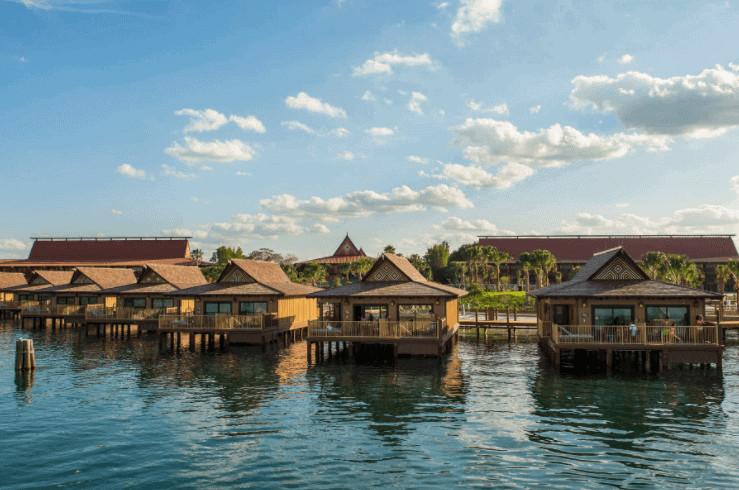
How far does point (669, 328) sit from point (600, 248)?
272 feet

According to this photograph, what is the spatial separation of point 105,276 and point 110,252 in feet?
170

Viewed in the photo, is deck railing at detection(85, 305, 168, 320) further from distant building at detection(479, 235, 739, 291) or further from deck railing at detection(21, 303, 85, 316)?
distant building at detection(479, 235, 739, 291)

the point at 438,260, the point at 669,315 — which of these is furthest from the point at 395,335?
the point at 438,260

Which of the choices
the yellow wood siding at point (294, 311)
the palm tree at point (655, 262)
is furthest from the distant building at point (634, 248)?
the yellow wood siding at point (294, 311)

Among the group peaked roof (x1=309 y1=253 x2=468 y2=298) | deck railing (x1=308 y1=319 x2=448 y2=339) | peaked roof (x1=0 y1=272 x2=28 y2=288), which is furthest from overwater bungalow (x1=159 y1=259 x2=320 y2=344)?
peaked roof (x1=0 y1=272 x2=28 y2=288)

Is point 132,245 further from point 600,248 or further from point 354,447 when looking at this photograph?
point 354,447

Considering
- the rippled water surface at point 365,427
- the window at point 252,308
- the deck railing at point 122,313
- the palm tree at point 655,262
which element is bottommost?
the rippled water surface at point 365,427

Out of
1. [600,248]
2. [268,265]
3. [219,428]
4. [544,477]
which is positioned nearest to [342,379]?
[219,428]

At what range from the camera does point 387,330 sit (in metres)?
34.5

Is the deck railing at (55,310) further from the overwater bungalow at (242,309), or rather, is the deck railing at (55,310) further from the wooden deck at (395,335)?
the wooden deck at (395,335)

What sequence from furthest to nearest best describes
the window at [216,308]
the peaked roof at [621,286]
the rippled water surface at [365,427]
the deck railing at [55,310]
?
1. the deck railing at [55,310]
2. the window at [216,308]
3. the peaked roof at [621,286]
4. the rippled water surface at [365,427]

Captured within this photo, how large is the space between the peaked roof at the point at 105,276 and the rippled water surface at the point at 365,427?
29100 millimetres

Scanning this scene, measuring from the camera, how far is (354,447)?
18.6m

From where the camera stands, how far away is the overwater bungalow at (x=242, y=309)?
4141 centimetres
